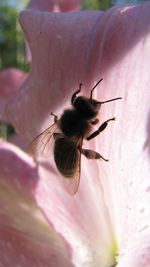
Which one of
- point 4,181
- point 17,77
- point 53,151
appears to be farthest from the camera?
point 17,77

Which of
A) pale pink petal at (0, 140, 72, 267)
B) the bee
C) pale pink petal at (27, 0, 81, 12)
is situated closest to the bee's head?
→ the bee

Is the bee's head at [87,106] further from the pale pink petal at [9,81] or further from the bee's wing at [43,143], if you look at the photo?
the pale pink petal at [9,81]

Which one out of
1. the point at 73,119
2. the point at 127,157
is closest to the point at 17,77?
the point at 73,119

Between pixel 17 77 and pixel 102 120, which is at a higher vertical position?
pixel 17 77

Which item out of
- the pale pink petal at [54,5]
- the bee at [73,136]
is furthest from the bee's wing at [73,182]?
the pale pink petal at [54,5]

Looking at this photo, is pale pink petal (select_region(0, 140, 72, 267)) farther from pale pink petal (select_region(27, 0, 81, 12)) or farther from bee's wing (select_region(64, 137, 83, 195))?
pale pink petal (select_region(27, 0, 81, 12))

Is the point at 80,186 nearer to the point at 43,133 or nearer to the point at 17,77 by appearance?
the point at 43,133

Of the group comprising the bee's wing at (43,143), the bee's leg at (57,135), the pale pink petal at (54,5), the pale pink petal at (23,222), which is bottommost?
the pale pink petal at (23,222)
